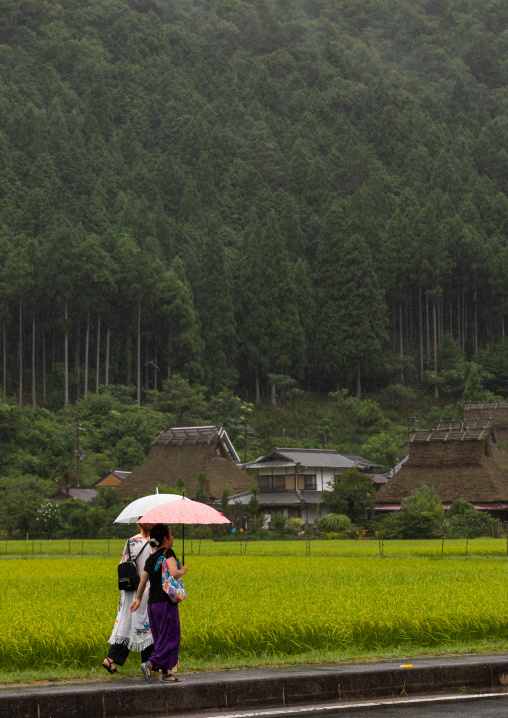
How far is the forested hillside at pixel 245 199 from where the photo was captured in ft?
268

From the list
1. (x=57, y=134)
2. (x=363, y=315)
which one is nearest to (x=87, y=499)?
(x=363, y=315)

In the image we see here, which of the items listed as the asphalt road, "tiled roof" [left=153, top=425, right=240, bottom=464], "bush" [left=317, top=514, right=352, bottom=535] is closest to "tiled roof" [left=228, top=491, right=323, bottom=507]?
"tiled roof" [left=153, top=425, right=240, bottom=464]

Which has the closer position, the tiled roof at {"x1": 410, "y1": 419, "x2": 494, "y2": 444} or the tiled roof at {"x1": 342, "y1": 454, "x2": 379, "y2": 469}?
the tiled roof at {"x1": 410, "y1": 419, "x2": 494, "y2": 444}

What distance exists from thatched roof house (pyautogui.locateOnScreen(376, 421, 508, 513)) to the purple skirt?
46299 mm

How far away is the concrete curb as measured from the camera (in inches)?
326

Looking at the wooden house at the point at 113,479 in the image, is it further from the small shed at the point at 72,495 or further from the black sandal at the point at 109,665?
the black sandal at the point at 109,665

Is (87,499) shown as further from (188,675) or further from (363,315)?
(188,675)

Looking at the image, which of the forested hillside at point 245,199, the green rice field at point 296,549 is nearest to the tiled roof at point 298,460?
the green rice field at point 296,549

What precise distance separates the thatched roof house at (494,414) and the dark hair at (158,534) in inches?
2533

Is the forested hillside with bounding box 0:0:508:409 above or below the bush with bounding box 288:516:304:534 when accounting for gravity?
above

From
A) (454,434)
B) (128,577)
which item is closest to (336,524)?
(454,434)

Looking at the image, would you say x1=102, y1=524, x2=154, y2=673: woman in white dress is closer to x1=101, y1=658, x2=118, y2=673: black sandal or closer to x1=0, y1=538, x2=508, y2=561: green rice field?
x1=101, y1=658, x2=118, y2=673: black sandal

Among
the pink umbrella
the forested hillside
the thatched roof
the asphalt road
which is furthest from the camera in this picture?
the forested hillside

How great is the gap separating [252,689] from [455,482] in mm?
48666
